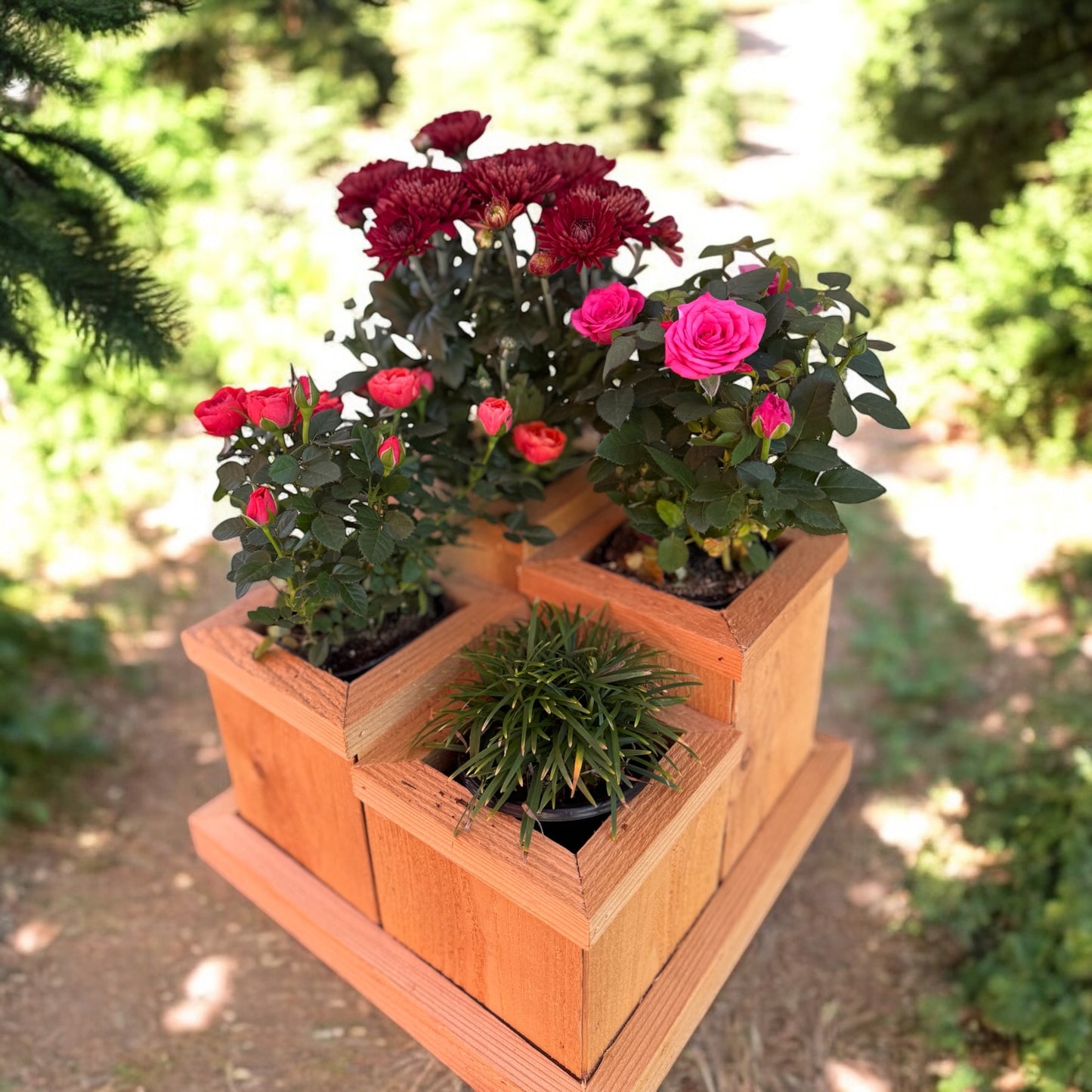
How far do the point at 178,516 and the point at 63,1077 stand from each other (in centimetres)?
196

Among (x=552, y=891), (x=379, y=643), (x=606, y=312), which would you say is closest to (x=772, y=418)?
(x=606, y=312)

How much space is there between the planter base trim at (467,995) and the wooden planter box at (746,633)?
2.2 inches

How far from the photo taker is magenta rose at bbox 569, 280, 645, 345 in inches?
47.5

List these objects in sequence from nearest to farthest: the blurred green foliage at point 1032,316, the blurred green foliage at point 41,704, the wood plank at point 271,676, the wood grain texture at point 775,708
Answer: the wood plank at point 271,676 → the wood grain texture at point 775,708 → the blurred green foliage at point 41,704 → the blurred green foliage at point 1032,316

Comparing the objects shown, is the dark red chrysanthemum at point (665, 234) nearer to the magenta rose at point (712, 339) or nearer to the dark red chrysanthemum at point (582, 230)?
the dark red chrysanthemum at point (582, 230)

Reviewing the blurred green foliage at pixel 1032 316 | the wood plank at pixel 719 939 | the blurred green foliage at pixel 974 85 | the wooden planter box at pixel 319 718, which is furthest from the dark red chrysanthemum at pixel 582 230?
the blurred green foliage at pixel 974 85

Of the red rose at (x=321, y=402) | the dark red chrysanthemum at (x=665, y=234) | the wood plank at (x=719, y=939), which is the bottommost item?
the wood plank at (x=719, y=939)

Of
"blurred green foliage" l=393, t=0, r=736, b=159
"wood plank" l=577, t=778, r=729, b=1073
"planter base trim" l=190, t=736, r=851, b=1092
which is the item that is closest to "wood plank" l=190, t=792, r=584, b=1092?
"planter base trim" l=190, t=736, r=851, b=1092

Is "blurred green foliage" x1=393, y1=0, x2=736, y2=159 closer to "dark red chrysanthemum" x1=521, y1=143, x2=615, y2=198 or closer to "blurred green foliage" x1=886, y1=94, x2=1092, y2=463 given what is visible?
"blurred green foliage" x1=886, y1=94, x2=1092, y2=463

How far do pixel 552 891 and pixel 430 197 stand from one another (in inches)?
35.0

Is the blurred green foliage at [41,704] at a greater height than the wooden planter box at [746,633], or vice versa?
the wooden planter box at [746,633]

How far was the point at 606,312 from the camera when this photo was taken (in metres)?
1.22

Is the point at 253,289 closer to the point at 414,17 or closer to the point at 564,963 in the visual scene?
the point at 564,963

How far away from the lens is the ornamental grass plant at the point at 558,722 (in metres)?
1.15
